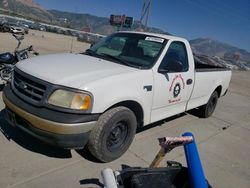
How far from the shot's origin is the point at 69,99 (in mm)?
2822

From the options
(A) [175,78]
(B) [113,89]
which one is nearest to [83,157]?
(B) [113,89]

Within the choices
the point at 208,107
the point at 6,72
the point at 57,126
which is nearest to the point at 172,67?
the point at 57,126

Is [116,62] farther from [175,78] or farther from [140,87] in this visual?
[175,78]

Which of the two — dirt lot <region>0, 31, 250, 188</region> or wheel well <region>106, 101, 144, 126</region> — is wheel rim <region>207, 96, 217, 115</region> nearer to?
dirt lot <region>0, 31, 250, 188</region>

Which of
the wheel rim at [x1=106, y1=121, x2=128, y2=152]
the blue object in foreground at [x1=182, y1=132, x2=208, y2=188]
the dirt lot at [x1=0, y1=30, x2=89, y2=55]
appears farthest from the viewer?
the dirt lot at [x1=0, y1=30, x2=89, y2=55]

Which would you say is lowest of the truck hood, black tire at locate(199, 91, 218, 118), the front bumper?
black tire at locate(199, 91, 218, 118)

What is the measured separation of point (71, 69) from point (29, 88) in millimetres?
574

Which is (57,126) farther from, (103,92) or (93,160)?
(93,160)

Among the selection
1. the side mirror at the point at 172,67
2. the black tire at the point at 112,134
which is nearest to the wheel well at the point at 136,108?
the black tire at the point at 112,134

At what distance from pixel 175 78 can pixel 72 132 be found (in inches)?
83.1

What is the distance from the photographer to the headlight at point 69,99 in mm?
2814

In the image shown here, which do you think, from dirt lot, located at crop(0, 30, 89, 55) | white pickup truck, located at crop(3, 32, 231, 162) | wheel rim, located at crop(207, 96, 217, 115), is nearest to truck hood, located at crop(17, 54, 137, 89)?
white pickup truck, located at crop(3, 32, 231, 162)

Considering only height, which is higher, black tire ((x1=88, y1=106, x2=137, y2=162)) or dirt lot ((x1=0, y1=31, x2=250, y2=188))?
black tire ((x1=88, y1=106, x2=137, y2=162))

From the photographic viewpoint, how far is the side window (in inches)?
153
